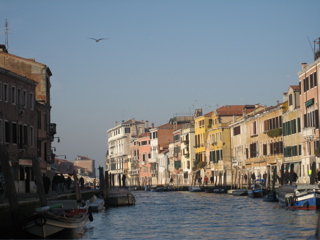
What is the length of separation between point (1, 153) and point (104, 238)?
4.71 metres

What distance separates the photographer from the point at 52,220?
2494 cm

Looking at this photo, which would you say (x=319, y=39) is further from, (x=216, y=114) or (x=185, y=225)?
(x=216, y=114)

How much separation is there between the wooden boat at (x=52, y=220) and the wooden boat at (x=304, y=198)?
40.5 feet

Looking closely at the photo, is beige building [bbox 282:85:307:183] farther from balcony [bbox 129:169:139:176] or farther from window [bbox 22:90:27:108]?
balcony [bbox 129:169:139:176]

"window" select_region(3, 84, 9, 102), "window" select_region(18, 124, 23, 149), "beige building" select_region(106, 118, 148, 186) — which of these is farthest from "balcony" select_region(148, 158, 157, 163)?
"window" select_region(3, 84, 9, 102)

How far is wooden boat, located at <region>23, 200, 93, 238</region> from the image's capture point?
24.4 metres

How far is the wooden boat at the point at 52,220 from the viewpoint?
24.4m

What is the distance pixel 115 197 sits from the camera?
1930 inches

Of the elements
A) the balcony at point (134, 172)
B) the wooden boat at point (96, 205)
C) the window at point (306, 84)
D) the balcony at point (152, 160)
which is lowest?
the wooden boat at point (96, 205)

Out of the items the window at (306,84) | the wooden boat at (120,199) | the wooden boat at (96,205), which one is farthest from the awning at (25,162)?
the window at (306,84)

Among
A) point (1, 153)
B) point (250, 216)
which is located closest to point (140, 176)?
point (250, 216)

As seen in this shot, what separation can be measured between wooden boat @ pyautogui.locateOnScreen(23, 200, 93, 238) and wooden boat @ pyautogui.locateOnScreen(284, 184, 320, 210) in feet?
40.5

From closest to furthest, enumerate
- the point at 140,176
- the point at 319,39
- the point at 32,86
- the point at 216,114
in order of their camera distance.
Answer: the point at 32,86 → the point at 319,39 → the point at 216,114 → the point at 140,176

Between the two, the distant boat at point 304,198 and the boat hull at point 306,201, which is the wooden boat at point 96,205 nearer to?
the distant boat at point 304,198
